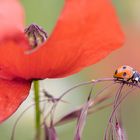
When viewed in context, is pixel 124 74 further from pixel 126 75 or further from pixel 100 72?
pixel 100 72

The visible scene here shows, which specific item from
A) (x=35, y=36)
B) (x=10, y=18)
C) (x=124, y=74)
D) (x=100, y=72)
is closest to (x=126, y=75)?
(x=124, y=74)

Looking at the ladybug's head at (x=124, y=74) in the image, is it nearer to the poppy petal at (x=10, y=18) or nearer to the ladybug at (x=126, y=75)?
the ladybug at (x=126, y=75)

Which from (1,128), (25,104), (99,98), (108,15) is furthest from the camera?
(1,128)

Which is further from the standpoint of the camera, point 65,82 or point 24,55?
point 65,82

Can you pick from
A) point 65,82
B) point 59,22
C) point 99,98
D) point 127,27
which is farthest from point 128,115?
point 59,22

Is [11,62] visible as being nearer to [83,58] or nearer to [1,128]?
[83,58]

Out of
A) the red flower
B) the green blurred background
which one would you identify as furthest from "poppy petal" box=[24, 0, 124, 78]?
the green blurred background
